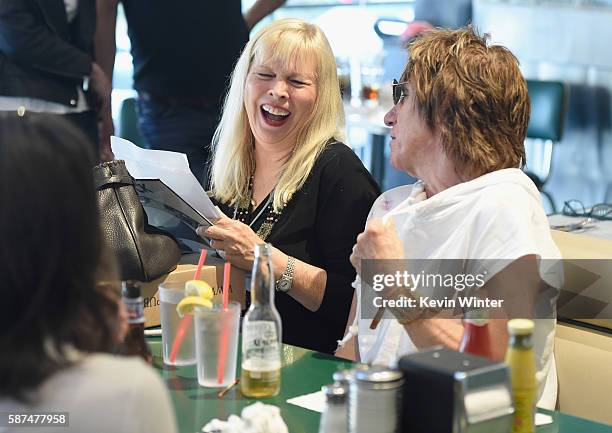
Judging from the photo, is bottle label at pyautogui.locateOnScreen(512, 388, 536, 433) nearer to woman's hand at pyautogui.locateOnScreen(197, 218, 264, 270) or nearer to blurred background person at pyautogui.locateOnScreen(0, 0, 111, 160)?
woman's hand at pyautogui.locateOnScreen(197, 218, 264, 270)

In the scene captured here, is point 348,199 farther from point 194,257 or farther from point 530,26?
point 530,26

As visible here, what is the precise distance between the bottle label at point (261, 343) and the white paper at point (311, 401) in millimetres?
74

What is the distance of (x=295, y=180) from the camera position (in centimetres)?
241

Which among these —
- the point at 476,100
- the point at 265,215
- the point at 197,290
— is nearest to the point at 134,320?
the point at 197,290

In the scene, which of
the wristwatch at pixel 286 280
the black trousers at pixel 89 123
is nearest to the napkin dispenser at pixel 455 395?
the wristwatch at pixel 286 280

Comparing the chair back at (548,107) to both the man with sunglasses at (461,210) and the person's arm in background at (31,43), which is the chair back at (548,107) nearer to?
the person's arm in background at (31,43)

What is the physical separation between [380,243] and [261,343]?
0.34 metres

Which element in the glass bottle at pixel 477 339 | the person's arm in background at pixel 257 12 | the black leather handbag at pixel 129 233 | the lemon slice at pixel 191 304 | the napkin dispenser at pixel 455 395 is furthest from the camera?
the person's arm in background at pixel 257 12

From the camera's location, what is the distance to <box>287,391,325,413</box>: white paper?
1.56m

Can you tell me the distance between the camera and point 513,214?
1.73 metres

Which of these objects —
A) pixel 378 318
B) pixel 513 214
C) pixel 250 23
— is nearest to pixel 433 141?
pixel 513 214

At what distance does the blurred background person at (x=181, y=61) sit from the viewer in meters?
3.65

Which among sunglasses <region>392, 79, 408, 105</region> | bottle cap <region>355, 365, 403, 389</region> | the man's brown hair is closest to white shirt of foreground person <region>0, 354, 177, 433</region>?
bottle cap <region>355, 365, 403, 389</region>

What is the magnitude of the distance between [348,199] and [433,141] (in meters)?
0.48
